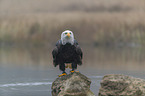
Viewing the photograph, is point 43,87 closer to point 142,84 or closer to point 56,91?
point 56,91

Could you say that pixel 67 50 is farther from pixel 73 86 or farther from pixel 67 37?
pixel 73 86

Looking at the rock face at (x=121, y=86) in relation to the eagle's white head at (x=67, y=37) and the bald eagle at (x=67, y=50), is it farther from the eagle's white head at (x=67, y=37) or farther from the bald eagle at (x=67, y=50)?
the eagle's white head at (x=67, y=37)

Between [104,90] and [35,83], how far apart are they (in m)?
6.39

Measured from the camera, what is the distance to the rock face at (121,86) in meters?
11.7

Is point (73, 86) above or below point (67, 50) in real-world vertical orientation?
below

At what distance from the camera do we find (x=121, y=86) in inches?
467

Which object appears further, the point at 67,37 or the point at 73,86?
the point at 67,37

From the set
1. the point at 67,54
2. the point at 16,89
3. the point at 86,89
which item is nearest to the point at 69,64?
the point at 67,54

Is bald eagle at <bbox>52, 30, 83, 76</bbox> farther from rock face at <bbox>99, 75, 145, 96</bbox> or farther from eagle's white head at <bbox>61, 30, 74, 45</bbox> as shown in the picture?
rock face at <bbox>99, 75, 145, 96</bbox>

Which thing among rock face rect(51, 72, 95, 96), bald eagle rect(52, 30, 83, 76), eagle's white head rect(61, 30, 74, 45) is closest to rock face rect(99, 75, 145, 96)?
rock face rect(51, 72, 95, 96)

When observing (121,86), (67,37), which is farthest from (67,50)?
(121,86)

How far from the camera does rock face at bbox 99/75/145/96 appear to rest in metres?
11.7

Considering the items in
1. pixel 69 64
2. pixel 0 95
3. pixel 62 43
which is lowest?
pixel 0 95

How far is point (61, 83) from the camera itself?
12.9 m
